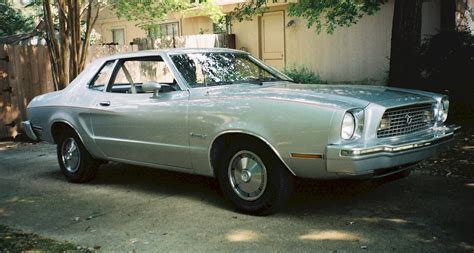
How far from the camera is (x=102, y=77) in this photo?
21.3 feet

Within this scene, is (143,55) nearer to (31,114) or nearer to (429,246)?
(31,114)

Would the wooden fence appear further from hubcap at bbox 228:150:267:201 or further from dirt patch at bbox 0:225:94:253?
hubcap at bbox 228:150:267:201

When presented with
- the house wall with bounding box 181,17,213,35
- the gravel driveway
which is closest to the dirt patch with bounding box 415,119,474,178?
the gravel driveway

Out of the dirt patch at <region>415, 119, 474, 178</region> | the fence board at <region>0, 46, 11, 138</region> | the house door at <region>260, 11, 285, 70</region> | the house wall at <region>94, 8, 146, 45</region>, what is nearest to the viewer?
the dirt patch at <region>415, 119, 474, 178</region>

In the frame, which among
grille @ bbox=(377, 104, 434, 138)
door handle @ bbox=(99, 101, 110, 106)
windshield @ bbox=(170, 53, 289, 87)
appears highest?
windshield @ bbox=(170, 53, 289, 87)

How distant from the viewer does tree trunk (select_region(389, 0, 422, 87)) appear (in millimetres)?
9383

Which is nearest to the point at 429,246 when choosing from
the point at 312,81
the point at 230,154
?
the point at 230,154

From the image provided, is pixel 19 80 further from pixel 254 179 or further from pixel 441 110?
pixel 441 110

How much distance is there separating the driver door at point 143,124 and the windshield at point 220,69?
189 millimetres

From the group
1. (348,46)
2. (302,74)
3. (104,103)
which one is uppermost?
(348,46)

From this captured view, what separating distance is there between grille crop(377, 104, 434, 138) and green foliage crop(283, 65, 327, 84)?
32.1 ft

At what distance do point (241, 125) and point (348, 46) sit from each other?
11339mm

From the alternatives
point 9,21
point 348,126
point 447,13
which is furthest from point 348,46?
point 9,21

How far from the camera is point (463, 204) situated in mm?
5066
